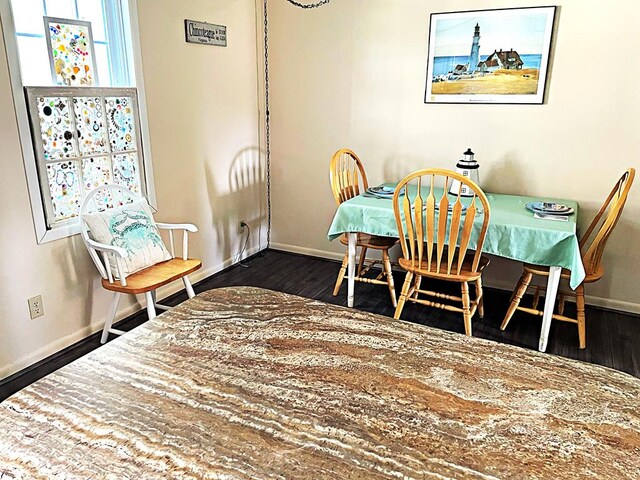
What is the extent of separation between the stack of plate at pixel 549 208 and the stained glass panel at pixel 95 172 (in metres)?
2.47

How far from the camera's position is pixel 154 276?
8.55 feet

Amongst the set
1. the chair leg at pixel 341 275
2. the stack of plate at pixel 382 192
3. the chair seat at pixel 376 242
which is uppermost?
the stack of plate at pixel 382 192

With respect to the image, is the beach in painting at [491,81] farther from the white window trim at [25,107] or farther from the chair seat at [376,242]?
the white window trim at [25,107]

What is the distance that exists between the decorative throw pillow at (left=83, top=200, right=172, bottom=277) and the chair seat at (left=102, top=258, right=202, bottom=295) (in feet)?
0.12

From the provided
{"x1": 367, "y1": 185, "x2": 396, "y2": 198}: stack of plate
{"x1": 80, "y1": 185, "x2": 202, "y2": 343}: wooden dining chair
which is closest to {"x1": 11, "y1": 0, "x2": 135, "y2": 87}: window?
{"x1": 80, "y1": 185, "x2": 202, "y2": 343}: wooden dining chair

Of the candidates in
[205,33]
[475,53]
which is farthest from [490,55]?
[205,33]

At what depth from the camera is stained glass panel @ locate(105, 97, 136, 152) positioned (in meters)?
2.72

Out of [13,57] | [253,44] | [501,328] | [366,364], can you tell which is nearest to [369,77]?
[253,44]

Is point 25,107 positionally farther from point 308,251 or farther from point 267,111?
point 308,251

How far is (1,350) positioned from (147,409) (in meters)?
1.79

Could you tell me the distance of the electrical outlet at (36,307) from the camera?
2.43m

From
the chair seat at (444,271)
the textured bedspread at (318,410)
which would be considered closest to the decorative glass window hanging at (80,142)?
the textured bedspread at (318,410)

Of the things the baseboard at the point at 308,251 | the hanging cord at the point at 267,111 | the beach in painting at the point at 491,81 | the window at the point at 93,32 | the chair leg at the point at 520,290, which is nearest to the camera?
the window at the point at 93,32

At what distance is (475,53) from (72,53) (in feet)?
8.05
